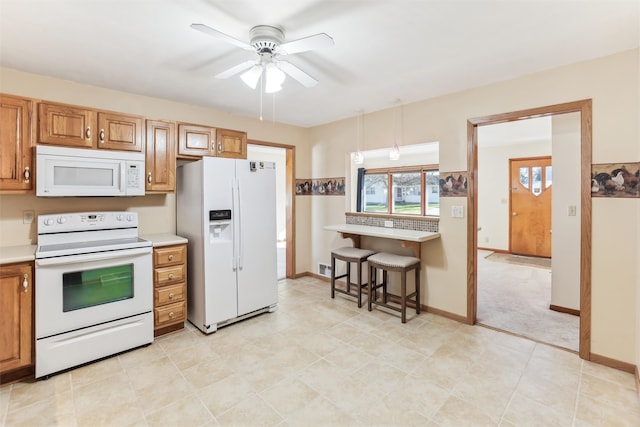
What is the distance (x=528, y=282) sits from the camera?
4.67m

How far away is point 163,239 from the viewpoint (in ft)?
10.0

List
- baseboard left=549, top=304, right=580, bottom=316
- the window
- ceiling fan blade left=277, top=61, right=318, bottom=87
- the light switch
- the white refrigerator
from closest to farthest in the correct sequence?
ceiling fan blade left=277, top=61, right=318, bottom=87
the white refrigerator
the light switch
baseboard left=549, top=304, right=580, bottom=316
the window

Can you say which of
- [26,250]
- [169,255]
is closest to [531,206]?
[169,255]

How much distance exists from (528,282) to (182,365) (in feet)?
15.9

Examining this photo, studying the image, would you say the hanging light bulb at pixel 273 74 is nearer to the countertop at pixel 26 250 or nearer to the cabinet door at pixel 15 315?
the countertop at pixel 26 250

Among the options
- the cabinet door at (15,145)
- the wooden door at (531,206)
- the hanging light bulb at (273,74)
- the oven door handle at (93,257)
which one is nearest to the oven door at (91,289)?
the oven door handle at (93,257)

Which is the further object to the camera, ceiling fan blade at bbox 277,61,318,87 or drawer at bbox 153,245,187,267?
drawer at bbox 153,245,187,267

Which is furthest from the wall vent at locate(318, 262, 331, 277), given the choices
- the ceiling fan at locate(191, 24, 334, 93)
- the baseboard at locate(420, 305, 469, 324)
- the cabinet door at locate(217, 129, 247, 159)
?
the ceiling fan at locate(191, 24, 334, 93)

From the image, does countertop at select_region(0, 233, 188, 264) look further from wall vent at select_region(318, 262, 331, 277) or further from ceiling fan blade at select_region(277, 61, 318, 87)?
wall vent at select_region(318, 262, 331, 277)

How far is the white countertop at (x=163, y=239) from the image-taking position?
9.46 ft

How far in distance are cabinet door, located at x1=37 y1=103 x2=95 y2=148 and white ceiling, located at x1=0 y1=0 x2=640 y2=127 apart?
0.37 m

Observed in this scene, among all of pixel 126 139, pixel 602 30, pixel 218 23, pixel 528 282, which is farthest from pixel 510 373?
pixel 126 139

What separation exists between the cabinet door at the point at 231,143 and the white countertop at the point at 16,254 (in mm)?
1891

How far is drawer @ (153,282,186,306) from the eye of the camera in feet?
9.45
